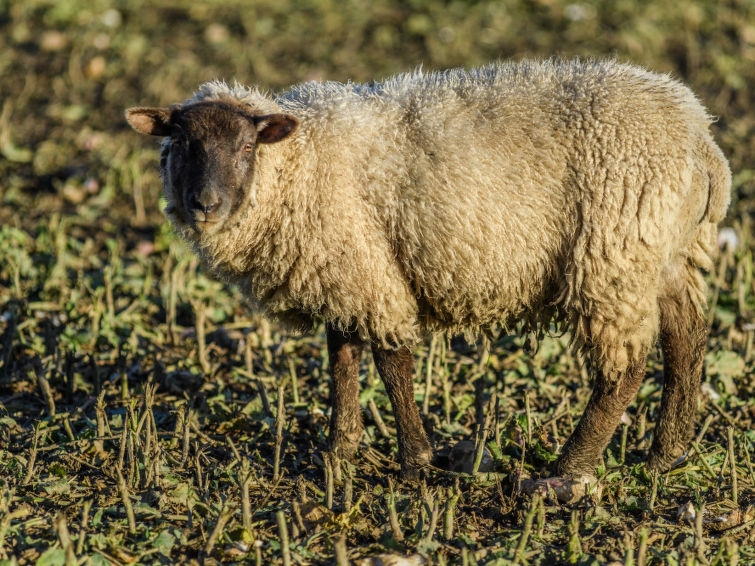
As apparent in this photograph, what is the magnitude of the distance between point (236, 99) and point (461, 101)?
109cm

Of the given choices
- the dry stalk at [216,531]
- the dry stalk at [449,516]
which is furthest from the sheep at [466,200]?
the dry stalk at [216,531]

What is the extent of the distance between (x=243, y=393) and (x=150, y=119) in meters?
1.81

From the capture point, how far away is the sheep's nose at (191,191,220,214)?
157 inches

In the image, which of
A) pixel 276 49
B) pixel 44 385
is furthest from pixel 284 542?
pixel 276 49

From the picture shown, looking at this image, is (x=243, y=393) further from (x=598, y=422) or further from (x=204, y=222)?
(x=598, y=422)

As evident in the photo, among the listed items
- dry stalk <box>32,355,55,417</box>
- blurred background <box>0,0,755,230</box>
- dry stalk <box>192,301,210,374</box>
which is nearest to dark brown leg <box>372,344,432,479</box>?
dry stalk <box>192,301,210,374</box>

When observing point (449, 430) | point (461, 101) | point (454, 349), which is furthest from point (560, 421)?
point (461, 101)

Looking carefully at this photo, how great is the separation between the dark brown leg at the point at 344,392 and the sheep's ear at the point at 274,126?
3.29 feet

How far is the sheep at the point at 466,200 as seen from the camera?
4156 millimetres

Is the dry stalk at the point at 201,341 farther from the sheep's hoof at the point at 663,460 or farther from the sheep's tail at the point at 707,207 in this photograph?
the sheep's tail at the point at 707,207

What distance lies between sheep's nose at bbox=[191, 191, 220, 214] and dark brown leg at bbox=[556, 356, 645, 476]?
2027mm

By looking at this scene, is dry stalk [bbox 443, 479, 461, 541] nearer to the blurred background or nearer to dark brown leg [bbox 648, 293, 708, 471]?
dark brown leg [bbox 648, 293, 708, 471]

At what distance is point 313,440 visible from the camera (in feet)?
16.1

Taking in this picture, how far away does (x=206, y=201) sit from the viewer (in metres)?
4.00
